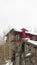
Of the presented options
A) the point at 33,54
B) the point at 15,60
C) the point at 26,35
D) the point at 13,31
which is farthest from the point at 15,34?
the point at 33,54

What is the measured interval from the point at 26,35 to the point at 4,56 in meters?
7.79

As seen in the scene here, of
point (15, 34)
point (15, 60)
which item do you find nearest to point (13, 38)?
point (15, 34)

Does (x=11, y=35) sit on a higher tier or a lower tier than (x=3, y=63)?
higher

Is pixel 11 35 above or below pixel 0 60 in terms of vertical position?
above

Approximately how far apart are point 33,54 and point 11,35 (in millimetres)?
17067

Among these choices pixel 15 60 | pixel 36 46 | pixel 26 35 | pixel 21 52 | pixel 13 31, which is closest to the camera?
pixel 36 46

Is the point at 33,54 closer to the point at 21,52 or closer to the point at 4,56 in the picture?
the point at 21,52

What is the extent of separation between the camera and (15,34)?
31.7 meters

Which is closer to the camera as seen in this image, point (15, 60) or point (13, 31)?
point (15, 60)

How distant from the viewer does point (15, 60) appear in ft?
78.2

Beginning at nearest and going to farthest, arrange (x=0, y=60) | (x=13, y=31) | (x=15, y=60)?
(x=15, y=60) → (x=13, y=31) → (x=0, y=60)

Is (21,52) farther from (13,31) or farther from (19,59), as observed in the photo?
(13,31)

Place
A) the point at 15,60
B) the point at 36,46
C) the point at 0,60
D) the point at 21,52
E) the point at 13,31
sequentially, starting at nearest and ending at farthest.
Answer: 1. the point at 36,46
2. the point at 21,52
3. the point at 15,60
4. the point at 13,31
5. the point at 0,60

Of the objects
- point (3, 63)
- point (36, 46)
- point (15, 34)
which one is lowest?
point (3, 63)
